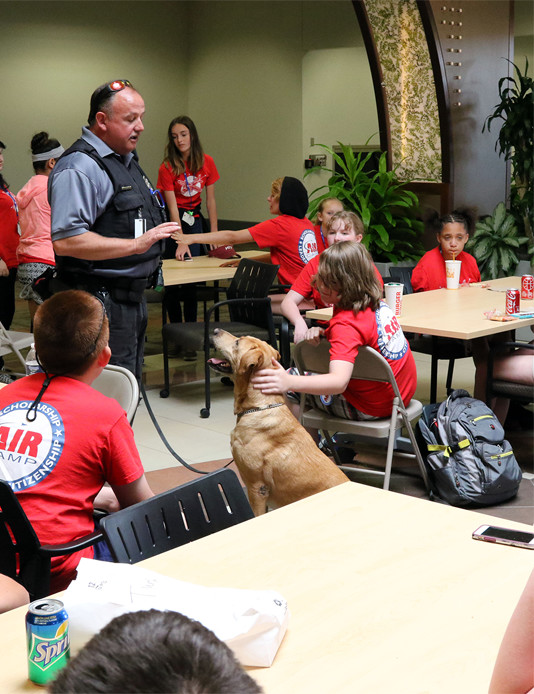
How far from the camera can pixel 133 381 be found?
2852mm

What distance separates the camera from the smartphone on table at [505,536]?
1.91 meters

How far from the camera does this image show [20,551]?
207 cm

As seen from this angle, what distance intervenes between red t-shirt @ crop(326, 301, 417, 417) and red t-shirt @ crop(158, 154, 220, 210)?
3.83m

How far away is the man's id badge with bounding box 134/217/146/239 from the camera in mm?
3703

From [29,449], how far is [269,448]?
125 cm

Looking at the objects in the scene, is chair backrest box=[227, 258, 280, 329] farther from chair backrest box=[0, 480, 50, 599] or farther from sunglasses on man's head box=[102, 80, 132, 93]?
chair backrest box=[0, 480, 50, 599]

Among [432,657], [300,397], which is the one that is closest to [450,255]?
[300,397]

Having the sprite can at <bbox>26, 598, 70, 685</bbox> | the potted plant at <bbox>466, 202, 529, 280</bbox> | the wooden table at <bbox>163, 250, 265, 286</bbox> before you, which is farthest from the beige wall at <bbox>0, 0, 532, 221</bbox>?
the sprite can at <bbox>26, 598, 70, 685</bbox>

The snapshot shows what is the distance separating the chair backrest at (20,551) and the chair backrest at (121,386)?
76 centimetres

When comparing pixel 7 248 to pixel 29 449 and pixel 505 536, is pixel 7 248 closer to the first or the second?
pixel 29 449

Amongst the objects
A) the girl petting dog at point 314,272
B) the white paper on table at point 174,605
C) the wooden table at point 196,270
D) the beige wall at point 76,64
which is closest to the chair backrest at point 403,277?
the girl petting dog at point 314,272

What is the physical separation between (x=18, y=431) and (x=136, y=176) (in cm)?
189

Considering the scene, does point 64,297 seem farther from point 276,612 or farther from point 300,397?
point 300,397

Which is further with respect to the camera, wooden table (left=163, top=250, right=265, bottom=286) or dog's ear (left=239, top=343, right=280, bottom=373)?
wooden table (left=163, top=250, right=265, bottom=286)
